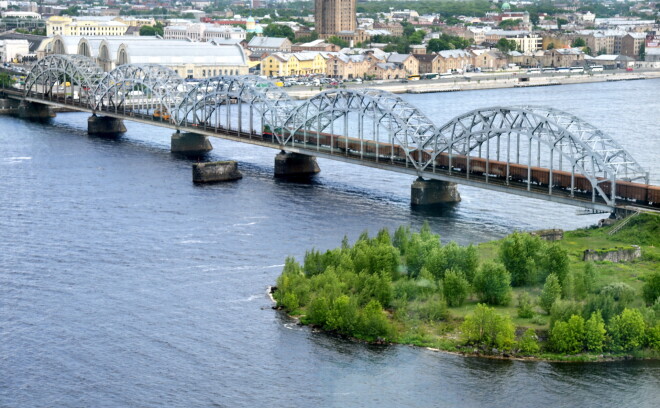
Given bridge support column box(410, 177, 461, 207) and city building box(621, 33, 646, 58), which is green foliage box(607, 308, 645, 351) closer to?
bridge support column box(410, 177, 461, 207)

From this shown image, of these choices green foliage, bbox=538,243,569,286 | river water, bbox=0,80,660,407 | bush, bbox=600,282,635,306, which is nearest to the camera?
river water, bbox=0,80,660,407

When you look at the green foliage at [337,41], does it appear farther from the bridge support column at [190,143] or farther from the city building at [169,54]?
the bridge support column at [190,143]

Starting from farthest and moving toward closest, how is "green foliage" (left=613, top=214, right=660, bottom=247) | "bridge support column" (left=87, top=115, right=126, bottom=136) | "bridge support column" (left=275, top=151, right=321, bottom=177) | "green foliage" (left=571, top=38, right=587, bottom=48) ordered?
1. "green foliage" (left=571, top=38, right=587, bottom=48)
2. "bridge support column" (left=87, top=115, right=126, bottom=136)
3. "bridge support column" (left=275, top=151, right=321, bottom=177)
4. "green foliage" (left=613, top=214, right=660, bottom=247)

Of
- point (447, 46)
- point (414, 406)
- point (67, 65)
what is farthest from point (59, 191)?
point (447, 46)

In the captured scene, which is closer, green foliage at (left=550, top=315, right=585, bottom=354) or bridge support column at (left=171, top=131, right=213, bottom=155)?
green foliage at (left=550, top=315, right=585, bottom=354)

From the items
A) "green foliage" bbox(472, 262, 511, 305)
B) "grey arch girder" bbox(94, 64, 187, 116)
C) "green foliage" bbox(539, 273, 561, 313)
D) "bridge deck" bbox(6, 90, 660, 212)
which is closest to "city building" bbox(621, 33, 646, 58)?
"grey arch girder" bbox(94, 64, 187, 116)

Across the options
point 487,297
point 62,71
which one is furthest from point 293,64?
point 487,297
